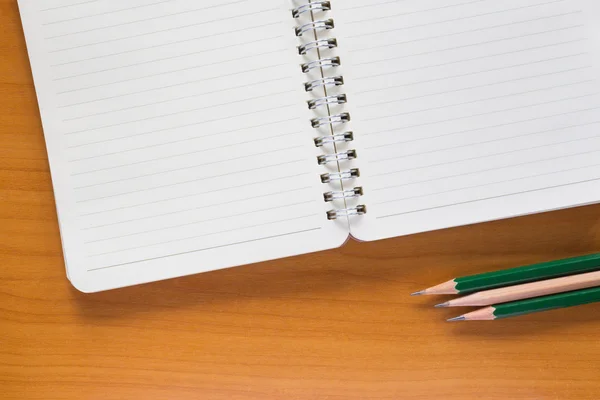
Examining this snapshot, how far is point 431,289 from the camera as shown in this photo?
768 millimetres

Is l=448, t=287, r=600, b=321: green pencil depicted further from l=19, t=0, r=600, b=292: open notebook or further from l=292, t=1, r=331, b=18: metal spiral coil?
l=292, t=1, r=331, b=18: metal spiral coil

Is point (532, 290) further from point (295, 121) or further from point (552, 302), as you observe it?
point (295, 121)

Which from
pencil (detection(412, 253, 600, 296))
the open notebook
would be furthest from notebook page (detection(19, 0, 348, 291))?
pencil (detection(412, 253, 600, 296))

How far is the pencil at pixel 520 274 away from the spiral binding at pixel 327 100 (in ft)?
0.43

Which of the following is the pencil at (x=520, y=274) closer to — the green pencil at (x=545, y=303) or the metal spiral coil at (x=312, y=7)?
the green pencil at (x=545, y=303)

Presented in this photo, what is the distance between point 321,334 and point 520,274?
0.23 meters

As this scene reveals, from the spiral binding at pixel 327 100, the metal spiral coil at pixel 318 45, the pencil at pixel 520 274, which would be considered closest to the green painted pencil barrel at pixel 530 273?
the pencil at pixel 520 274

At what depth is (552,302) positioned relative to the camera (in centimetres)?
76

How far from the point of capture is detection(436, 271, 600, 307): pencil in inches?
29.7

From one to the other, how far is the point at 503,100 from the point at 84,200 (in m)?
0.48

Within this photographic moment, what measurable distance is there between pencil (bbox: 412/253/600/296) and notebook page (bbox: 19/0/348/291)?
139 millimetres

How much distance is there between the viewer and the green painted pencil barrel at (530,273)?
0.76 m

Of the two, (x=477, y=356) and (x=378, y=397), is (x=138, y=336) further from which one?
(x=477, y=356)

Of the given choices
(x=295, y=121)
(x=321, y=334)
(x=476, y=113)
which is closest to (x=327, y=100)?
(x=295, y=121)
